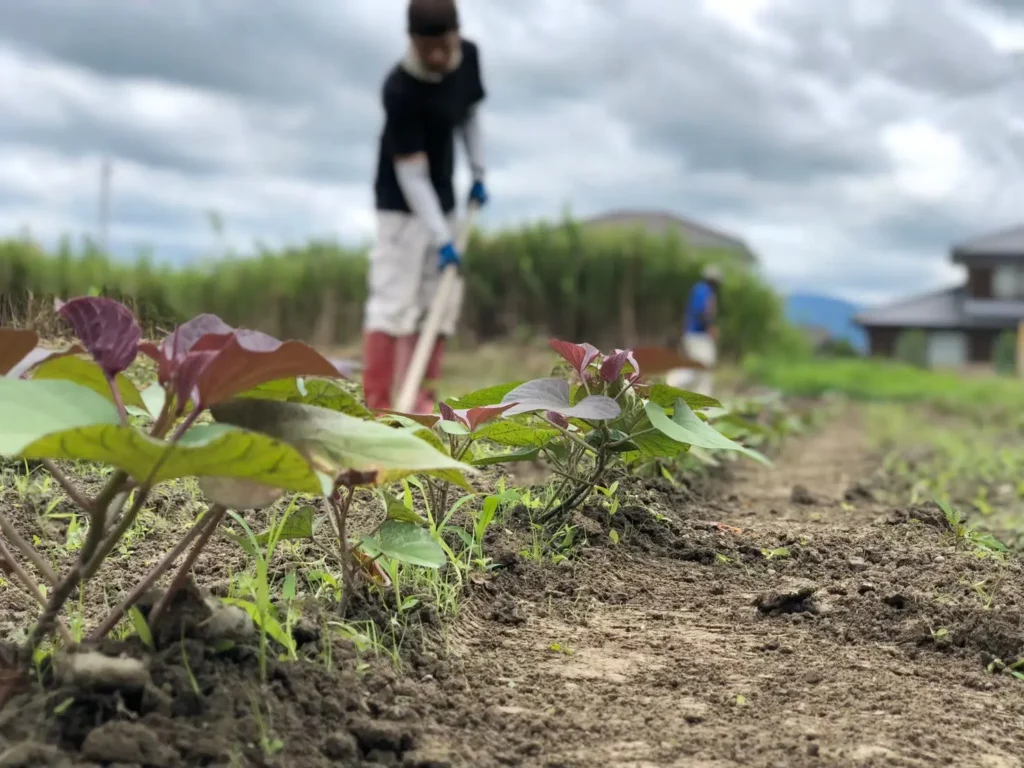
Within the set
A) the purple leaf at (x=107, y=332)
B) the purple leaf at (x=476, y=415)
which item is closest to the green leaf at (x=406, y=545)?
the purple leaf at (x=476, y=415)

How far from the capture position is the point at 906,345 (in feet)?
80.0

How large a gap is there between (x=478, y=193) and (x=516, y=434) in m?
3.73

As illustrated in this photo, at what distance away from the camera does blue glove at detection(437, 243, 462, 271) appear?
470 cm

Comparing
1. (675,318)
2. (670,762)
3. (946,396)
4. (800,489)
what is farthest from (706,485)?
(675,318)

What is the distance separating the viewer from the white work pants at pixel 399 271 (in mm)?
4867

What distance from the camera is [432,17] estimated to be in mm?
4402

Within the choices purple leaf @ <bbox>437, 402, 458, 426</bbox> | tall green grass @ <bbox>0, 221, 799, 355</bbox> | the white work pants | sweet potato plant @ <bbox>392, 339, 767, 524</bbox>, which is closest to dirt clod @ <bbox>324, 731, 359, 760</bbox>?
sweet potato plant @ <bbox>392, 339, 767, 524</bbox>

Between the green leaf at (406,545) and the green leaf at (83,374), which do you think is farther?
the green leaf at (406,545)

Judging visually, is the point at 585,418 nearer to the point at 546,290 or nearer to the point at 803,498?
the point at 803,498

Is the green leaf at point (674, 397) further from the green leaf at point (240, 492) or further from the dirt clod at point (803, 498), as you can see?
the dirt clod at point (803, 498)

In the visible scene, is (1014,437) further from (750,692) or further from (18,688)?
(18,688)

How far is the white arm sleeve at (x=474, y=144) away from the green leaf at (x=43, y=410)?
4487mm

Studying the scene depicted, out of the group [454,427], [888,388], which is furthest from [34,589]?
[888,388]

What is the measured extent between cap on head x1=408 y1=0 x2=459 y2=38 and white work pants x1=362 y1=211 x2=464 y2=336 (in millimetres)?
896
